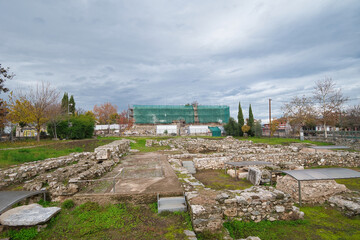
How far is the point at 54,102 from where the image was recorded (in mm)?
22625

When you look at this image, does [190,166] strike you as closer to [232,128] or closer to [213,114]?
[232,128]

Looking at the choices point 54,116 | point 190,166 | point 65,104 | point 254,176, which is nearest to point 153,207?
point 254,176

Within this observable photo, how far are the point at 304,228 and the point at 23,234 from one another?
6.44m

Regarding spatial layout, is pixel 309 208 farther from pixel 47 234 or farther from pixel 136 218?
pixel 47 234

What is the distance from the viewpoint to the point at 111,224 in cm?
400

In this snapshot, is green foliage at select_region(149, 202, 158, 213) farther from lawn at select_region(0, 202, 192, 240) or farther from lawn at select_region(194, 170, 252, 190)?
lawn at select_region(194, 170, 252, 190)

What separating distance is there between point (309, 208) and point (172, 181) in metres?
4.51

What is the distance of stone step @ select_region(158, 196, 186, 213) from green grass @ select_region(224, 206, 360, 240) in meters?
1.22

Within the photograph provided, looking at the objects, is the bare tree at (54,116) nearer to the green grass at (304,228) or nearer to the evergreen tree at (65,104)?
the evergreen tree at (65,104)

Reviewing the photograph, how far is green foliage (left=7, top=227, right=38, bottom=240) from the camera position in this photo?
3570 mm

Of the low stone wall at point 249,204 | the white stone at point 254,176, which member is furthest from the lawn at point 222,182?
the low stone wall at point 249,204

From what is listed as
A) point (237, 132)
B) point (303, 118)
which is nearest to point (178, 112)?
point (237, 132)

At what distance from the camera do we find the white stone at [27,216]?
3.69m

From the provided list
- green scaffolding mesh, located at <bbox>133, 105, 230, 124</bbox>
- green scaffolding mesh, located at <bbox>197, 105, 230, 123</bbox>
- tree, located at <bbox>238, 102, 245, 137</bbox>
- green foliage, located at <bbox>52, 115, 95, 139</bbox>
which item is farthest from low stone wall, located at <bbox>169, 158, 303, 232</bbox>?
green scaffolding mesh, located at <bbox>197, 105, 230, 123</bbox>
